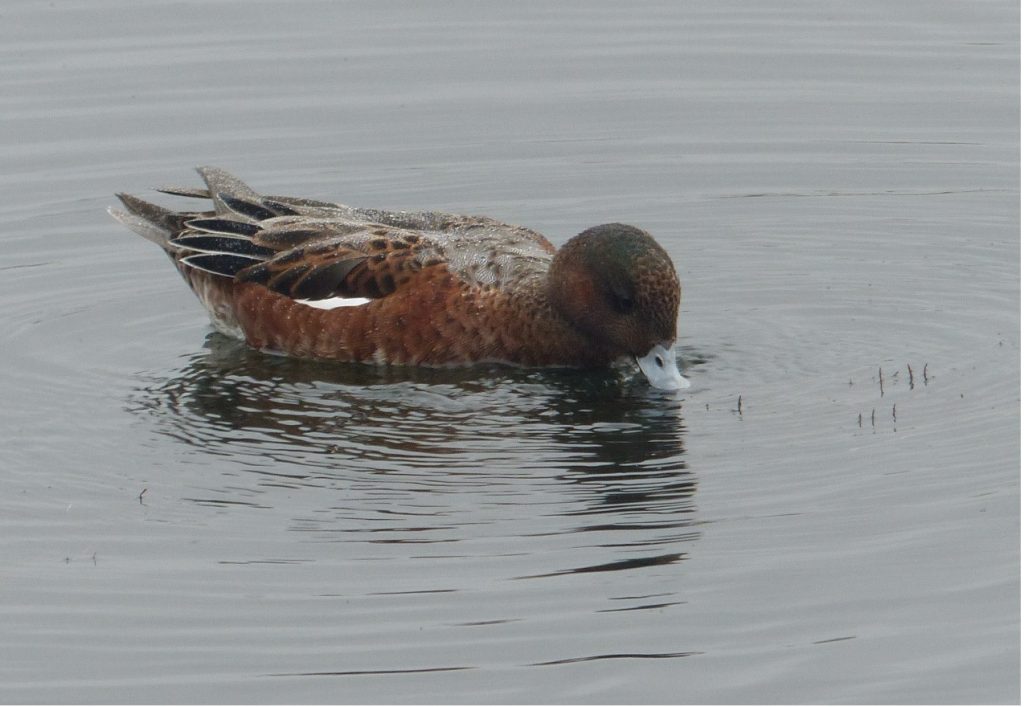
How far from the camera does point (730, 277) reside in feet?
44.2

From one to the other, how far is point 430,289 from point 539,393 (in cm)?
98

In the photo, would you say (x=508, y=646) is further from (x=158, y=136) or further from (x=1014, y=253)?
(x=158, y=136)

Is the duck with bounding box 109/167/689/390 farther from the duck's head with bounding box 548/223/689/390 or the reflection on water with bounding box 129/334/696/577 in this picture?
the reflection on water with bounding box 129/334/696/577

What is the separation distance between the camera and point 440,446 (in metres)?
10.5

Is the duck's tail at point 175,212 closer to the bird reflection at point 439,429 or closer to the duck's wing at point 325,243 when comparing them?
the duck's wing at point 325,243

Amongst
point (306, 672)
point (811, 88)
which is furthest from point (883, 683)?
point (811, 88)

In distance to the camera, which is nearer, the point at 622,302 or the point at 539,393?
the point at 539,393

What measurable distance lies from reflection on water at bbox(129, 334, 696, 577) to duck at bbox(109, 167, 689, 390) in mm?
155

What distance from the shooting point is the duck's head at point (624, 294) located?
11.4m

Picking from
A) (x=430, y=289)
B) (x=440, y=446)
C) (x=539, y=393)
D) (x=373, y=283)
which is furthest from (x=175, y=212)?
(x=440, y=446)

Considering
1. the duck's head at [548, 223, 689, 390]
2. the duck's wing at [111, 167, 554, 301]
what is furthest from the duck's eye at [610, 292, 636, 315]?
the duck's wing at [111, 167, 554, 301]

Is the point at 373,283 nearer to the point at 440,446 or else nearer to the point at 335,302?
the point at 335,302

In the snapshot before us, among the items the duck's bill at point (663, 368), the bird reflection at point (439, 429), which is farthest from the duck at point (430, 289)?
the bird reflection at point (439, 429)

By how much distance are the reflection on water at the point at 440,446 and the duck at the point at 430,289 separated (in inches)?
6.1
